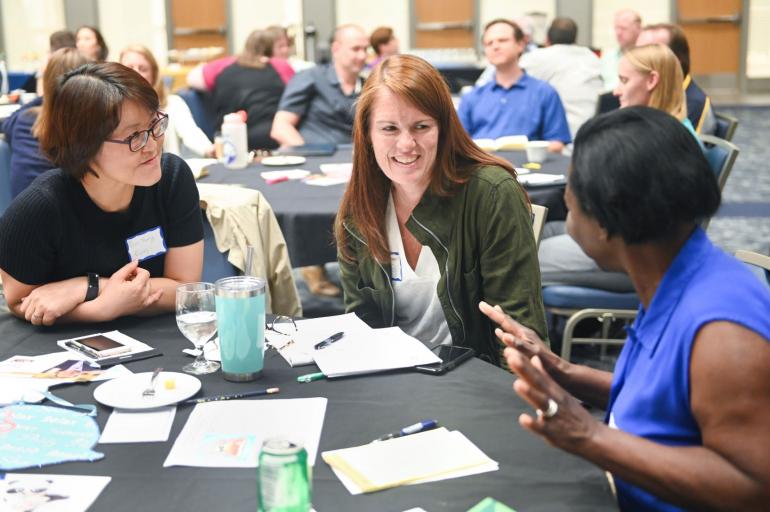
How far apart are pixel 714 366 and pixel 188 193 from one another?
155 cm

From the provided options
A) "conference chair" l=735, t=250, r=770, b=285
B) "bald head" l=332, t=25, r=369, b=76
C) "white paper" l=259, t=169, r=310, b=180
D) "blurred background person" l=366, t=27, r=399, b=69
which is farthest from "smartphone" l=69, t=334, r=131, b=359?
"blurred background person" l=366, t=27, r=399, b=69

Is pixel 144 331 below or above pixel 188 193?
below

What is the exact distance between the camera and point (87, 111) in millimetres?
2125

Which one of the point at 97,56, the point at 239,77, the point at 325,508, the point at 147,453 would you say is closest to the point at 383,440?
the point at 325,508

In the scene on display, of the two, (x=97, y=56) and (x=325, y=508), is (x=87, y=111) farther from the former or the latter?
(x=97, y=56)

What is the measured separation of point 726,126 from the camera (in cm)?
450

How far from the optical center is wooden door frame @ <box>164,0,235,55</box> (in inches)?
533

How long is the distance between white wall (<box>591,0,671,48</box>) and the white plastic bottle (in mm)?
9783

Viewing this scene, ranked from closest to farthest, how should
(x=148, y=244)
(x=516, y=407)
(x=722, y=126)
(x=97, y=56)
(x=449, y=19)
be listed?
1. (x=516, y=407)
2. (x=148, y=244)
3. (x=722, y=126)
4. (x=97, y=56)
5. (x=449, y=19)

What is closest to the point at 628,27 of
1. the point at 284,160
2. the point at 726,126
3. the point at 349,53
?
the point at 349,53

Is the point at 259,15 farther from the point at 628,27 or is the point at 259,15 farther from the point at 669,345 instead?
the point at 669,345

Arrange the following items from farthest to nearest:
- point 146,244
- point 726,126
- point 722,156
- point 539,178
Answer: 1. point 726,126
2. point 539,178
3. point 722,156
4. point 146,244

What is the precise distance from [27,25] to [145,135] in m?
12.5

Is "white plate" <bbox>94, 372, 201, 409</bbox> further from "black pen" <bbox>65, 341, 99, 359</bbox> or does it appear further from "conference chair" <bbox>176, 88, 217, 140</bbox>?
"conference chair" <bbox>176, 88, 217, 140</bbox>
